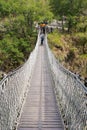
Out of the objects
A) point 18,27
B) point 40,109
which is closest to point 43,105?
point 40,109

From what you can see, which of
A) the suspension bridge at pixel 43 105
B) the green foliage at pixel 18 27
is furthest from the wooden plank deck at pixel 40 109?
the green foliage at pixel 18 27

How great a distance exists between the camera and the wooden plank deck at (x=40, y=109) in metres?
6.98

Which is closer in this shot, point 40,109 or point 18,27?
point 40,109

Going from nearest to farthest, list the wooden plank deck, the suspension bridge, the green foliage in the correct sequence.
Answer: the suspension bridge < the wooden plank deck < the green foliage

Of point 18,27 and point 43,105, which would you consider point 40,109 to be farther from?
point 18,27

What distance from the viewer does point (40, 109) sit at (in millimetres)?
8281

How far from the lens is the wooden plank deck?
6.98 m

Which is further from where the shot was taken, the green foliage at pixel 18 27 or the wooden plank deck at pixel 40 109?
the green foliage at pixel 18 27

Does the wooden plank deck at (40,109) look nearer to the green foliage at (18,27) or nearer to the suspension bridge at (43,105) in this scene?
the suspension bridge at (43,105)

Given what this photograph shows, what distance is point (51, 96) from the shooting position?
9.97 meters

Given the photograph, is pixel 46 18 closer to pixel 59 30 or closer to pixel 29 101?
pixel 59 30

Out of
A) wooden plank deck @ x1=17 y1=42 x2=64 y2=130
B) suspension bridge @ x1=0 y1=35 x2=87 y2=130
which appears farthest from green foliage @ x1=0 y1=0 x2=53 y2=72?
suspension bridge @ x1=0 y1=35 x2=87 y2=130

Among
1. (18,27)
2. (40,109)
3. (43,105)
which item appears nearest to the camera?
(40,109)

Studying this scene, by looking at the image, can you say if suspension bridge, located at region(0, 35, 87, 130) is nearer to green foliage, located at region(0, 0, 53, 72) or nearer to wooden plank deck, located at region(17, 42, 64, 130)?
wooden plank deck, located at region(17, 42, 64, 130)
